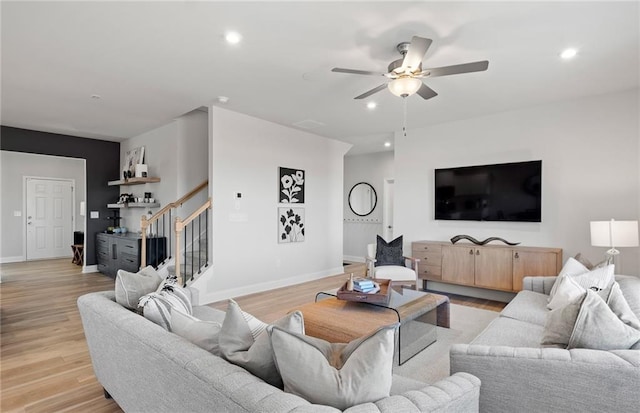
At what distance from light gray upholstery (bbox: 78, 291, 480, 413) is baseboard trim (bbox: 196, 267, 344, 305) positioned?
240 centimetres

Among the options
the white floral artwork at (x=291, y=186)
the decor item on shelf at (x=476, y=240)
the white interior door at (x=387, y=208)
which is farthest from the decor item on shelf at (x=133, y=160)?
the decor item on shelf at (x=476, y=240)

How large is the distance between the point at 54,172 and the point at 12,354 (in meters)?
7.21

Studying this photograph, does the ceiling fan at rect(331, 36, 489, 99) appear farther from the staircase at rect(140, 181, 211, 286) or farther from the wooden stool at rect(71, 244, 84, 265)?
the wooden stool at rect(71, 244, 84, 265)

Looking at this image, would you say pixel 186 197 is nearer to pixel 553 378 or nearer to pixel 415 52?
pixel 415 52

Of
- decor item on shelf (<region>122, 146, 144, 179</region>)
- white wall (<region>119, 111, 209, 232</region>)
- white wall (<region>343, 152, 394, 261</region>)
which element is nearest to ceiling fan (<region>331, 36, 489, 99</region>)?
white wall (<region>119, 111, 209, 232</region>)

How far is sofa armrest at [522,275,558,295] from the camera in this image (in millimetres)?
3326

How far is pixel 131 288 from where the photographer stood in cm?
212

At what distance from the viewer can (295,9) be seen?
2.32 metres

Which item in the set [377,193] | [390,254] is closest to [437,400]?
[390,254]

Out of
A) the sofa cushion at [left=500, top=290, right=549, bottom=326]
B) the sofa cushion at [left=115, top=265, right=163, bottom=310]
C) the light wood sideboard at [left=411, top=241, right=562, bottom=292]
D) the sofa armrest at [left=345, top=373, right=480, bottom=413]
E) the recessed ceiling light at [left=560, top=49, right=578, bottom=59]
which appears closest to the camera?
the sofa armrest at [left=345, top=373, right=480, bottom=413]

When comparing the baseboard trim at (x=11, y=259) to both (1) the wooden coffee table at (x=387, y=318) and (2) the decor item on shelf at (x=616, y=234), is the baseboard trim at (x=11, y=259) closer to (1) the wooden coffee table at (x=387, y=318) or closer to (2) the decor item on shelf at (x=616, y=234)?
(1) the wooden coffee table at (x=387, y=318)

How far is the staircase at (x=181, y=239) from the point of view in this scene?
4402mm

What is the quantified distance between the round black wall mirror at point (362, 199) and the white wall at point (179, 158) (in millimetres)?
4022

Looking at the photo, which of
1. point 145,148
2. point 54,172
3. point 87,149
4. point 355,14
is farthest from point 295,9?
point 54,172
